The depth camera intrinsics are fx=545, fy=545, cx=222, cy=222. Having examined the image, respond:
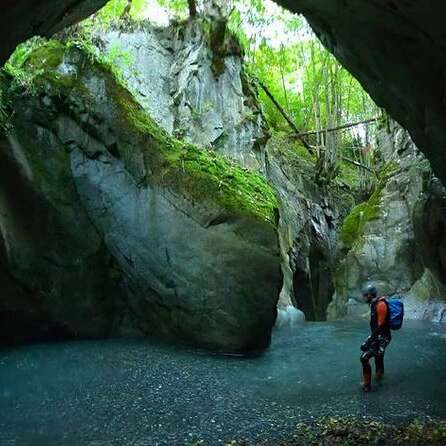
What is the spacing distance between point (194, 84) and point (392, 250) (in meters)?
10.1

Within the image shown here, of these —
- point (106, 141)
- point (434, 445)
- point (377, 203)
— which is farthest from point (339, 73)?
point (434, 445)

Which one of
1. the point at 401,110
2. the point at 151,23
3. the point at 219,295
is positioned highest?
the point at 151,23

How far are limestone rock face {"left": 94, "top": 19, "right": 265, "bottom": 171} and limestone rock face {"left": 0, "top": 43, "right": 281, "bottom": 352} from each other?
5100 mm

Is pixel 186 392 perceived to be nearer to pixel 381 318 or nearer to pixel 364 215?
pixel 381 318

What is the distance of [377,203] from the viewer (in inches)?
917

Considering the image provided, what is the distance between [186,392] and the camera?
26.7 ft

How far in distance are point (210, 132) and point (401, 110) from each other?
33.3 feet

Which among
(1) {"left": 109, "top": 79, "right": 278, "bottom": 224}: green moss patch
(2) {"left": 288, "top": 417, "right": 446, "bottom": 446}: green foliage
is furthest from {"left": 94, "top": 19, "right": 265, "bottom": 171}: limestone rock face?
(2) {"left": 288, "top": 417, "right": 446, "bottom": 446}: green foliage

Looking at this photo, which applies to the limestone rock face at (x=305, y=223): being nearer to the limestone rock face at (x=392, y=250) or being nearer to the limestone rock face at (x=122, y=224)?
the limestone rock face at (x=392, y=250)

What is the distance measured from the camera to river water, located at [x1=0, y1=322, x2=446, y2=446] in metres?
6.45

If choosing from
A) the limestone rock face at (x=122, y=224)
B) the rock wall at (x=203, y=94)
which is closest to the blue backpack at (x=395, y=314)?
the limestone rock face at (x=122, y=224)

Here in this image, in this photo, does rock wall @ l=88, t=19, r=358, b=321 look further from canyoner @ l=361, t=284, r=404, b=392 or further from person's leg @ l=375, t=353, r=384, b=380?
canyoner @ l=361, t=284, r=404, b=392

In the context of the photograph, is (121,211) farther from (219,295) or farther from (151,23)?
(151,23)

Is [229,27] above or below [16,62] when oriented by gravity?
above
